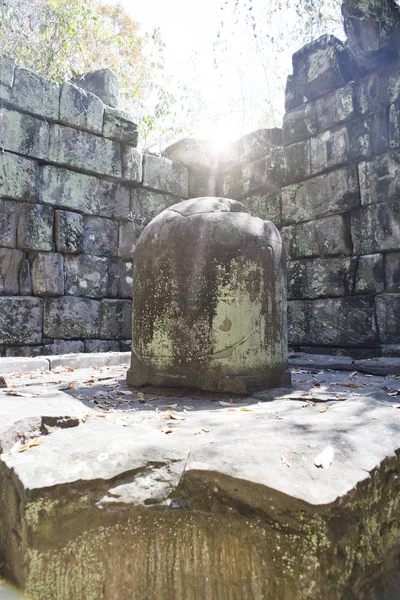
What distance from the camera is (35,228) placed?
5.36 m

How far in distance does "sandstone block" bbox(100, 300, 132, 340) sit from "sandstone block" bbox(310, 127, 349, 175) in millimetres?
3053

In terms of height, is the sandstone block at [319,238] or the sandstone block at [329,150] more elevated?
the sandstone block at [329,150]

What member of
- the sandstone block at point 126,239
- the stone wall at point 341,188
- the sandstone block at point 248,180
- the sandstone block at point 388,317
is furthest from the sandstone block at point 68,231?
the sandstone block at point 388,317

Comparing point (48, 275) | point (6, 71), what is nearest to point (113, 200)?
point (48, 275)

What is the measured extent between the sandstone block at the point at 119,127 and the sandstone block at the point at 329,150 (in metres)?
2.49

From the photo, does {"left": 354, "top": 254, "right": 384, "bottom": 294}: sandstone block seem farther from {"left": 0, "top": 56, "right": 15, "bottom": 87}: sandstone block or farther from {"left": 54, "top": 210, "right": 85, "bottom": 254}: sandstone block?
{"left": 0, "top": 56, "right": 15, "bottom": 87}: sandstone block

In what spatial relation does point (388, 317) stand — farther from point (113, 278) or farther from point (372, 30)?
point (113, 278)

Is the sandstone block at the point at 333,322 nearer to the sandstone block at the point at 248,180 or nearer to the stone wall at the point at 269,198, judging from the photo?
the stone wall at the point at 269,198

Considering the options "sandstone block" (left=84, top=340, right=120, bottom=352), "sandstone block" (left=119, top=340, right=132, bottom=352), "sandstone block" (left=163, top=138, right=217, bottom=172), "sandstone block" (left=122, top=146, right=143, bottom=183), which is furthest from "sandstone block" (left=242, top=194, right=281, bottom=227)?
"sandstone block" (left=84, top=340, right=120, bottom=352)

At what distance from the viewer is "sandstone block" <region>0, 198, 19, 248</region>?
5148 mm

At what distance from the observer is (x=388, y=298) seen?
4789 mm

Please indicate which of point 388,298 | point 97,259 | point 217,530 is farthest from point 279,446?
point 97,259

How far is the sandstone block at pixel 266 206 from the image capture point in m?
6.11

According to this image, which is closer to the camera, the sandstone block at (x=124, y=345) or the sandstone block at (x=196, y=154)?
the sandstone block at (x=124, y=345)
